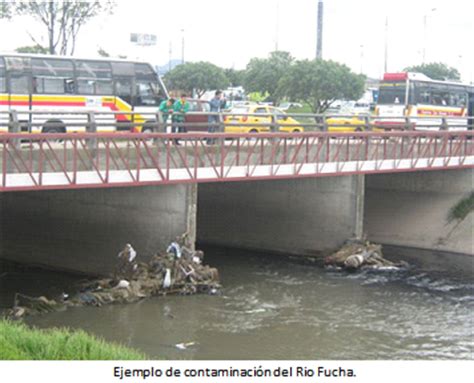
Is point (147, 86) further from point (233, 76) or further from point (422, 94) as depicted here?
point (233, 76)

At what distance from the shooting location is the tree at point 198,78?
82.6m

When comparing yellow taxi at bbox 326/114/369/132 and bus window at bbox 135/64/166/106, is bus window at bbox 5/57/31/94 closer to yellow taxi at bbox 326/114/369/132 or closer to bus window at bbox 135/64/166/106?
bus window at bbox 135/64/166/106

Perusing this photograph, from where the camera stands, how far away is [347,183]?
29516 mm

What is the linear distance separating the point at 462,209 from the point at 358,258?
585cm

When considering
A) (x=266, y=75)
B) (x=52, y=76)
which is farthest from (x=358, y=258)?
(x=266, y=75)

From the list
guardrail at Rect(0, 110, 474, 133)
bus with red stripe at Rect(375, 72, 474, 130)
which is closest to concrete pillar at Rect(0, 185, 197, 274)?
guardrail at Rect(0, 110, 474, 133)

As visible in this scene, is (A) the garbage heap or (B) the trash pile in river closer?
(B) the trash pile in river

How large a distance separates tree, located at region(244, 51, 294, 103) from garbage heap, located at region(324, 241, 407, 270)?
166ft

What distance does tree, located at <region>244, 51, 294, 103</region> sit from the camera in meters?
79.9

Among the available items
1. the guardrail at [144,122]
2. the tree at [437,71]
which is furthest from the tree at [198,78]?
the guardrail at [144,122]

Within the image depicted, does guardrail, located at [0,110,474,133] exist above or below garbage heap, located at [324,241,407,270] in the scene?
above

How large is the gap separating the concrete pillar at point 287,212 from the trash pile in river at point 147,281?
20.2 ft
